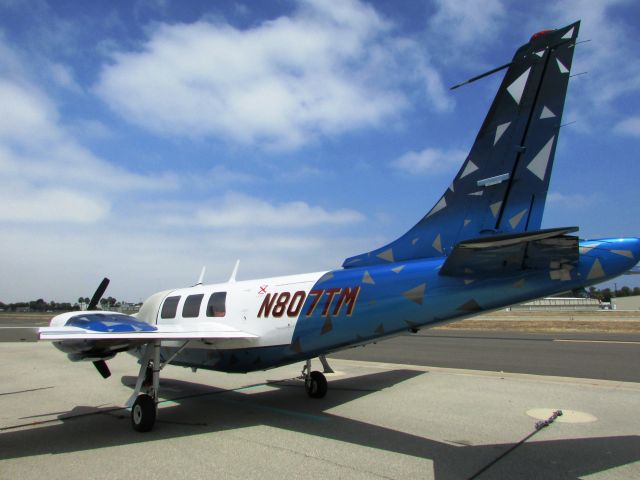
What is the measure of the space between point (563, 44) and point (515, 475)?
5.74m

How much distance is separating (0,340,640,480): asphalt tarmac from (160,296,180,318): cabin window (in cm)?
199

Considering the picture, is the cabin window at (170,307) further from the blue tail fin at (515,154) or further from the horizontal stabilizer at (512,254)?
the horizontal stabilizer at (512,254)

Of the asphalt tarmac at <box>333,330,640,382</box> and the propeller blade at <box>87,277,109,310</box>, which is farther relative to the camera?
the asphalt tarmac at <box>333,330,640,382</box>

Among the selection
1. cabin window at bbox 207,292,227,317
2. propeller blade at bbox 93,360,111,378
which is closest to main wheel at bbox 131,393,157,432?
propeller blade at bbox 93,360,111,378

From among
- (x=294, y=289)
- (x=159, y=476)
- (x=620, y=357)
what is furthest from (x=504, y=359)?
(x=159, y=476)

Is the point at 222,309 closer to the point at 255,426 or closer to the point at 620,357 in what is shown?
the point at 255,426

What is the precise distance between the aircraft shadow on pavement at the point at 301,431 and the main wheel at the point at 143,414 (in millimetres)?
173

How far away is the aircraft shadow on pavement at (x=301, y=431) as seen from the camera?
19.2ft

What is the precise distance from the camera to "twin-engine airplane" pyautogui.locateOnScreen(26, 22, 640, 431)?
18.9 ft

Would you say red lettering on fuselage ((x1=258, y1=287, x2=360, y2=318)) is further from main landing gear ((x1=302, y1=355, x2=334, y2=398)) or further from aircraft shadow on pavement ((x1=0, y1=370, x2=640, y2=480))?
main landing gear ((x1=302, y1=355, x2=334, y2=398))

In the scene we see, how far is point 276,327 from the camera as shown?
878 centimetres

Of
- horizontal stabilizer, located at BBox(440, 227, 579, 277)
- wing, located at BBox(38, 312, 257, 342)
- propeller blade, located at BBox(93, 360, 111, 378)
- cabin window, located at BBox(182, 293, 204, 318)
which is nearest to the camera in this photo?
horizontal stabilizer, located at BBox(440, 227, 579, 277)

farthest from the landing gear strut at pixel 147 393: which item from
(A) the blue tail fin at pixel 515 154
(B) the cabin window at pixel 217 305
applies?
(A) the blue tail fin at pixel 515 154

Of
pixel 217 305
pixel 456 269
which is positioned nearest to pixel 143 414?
pixel 217 305
